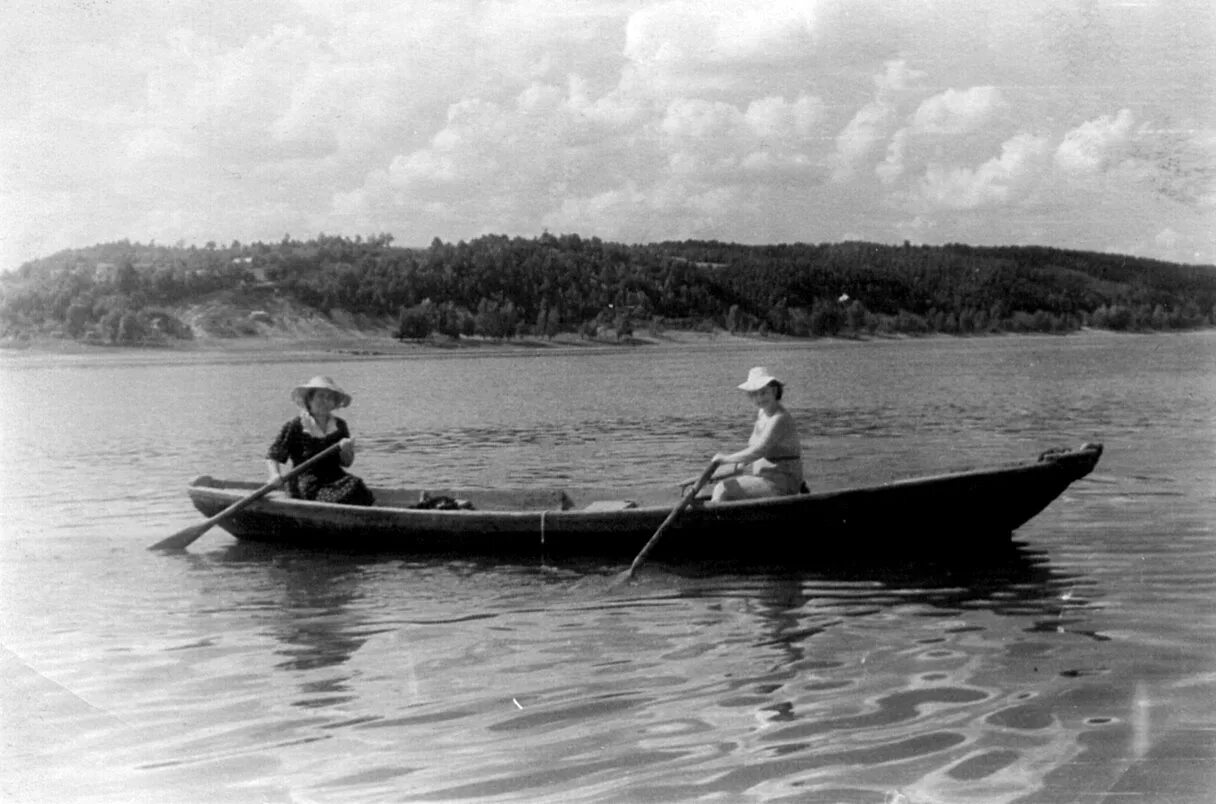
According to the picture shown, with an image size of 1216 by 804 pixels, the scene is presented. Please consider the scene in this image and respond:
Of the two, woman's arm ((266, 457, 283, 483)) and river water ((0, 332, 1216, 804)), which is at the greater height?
woman's arm ((266, 457, 283, 483))

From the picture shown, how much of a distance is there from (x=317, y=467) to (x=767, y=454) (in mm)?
4379

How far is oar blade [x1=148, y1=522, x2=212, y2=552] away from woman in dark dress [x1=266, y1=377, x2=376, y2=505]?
101 cm

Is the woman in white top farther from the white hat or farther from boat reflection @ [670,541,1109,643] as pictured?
boat reflection @ [670,541,1109,643]

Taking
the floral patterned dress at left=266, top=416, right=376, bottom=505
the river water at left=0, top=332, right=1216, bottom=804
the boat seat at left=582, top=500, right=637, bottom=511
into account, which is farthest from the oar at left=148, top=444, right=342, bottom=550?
the boat seat at left=582, top=500, right=637, bottom=511

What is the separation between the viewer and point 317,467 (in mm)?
12258

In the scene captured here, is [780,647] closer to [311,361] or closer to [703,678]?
[703,678]

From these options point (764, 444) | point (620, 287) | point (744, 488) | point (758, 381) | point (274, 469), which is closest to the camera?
point (758, 381)

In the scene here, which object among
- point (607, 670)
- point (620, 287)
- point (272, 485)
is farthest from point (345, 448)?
point (620, 287)

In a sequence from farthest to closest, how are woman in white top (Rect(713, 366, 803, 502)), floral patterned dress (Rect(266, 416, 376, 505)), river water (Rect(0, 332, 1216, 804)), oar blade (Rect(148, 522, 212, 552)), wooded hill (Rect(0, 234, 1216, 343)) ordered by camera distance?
wooded hill (Rect(0, 234, 1216, 343)) < oar blade (Rect(148, 522, 212, 552)) < floral patterned dress (Rect(266, 416, 376, 505)) < woman in white top (Rect(713, 366, 803, 502)) < river water (Rect(0, 332, 1216, 804))

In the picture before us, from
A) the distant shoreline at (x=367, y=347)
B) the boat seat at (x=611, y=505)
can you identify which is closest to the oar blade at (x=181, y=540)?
the boat seat at (x=611, y=505)

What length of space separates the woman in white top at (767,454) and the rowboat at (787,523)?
0.88 ft

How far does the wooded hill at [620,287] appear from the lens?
88.3 meters

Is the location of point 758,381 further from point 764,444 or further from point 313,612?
point 313,612

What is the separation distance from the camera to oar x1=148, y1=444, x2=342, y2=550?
1184 cm
